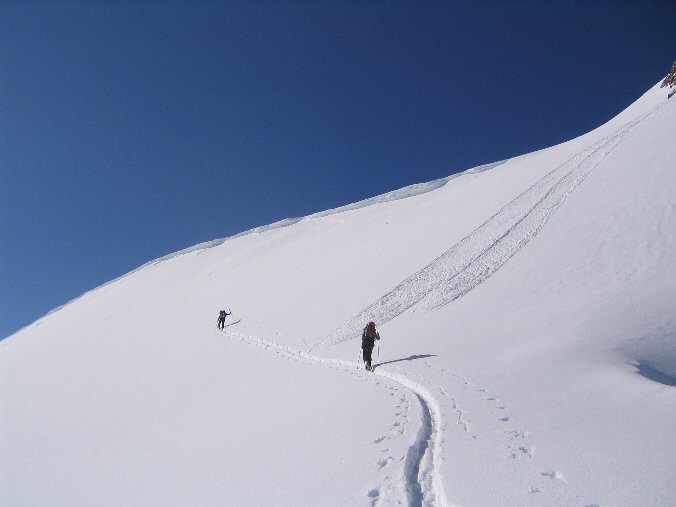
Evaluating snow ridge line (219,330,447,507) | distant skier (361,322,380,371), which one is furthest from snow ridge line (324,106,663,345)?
snow ridge line (219,330,447,507)

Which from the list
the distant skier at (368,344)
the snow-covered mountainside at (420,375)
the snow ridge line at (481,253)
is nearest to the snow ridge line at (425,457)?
the snow-covered mountainside at (420,375)

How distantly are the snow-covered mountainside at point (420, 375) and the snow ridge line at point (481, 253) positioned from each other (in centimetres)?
11

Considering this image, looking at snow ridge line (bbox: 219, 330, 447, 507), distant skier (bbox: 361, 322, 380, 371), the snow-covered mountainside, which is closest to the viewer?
snow ridge line (bbox: 219, 330, 447, 507)

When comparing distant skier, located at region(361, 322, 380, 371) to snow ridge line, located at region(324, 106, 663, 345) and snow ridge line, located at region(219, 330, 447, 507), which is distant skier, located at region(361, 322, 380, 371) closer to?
snow ridge line, located at region(219, 330, 447, 507)

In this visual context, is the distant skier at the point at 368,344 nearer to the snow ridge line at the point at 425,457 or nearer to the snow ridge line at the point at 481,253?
the snow ridge line at the point at 425,457

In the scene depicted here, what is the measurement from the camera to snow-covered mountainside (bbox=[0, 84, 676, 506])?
17.2ft

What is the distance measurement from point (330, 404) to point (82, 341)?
2250cm

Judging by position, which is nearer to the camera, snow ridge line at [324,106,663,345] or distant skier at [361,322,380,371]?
distant skier at [361,322,380,371]

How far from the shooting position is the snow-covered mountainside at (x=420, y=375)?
5254 millimetres

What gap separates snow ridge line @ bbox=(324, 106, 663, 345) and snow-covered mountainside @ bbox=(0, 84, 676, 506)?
0.35 ft

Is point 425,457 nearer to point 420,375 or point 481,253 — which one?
point 420,375

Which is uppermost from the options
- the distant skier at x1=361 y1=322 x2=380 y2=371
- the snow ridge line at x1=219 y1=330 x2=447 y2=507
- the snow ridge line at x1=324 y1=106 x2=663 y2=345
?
the snow ridge line at x1=324 y1=106 x2=663 y2=345

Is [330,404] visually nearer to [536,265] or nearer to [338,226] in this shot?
[536,265]

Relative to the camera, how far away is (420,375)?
30.6 ft
